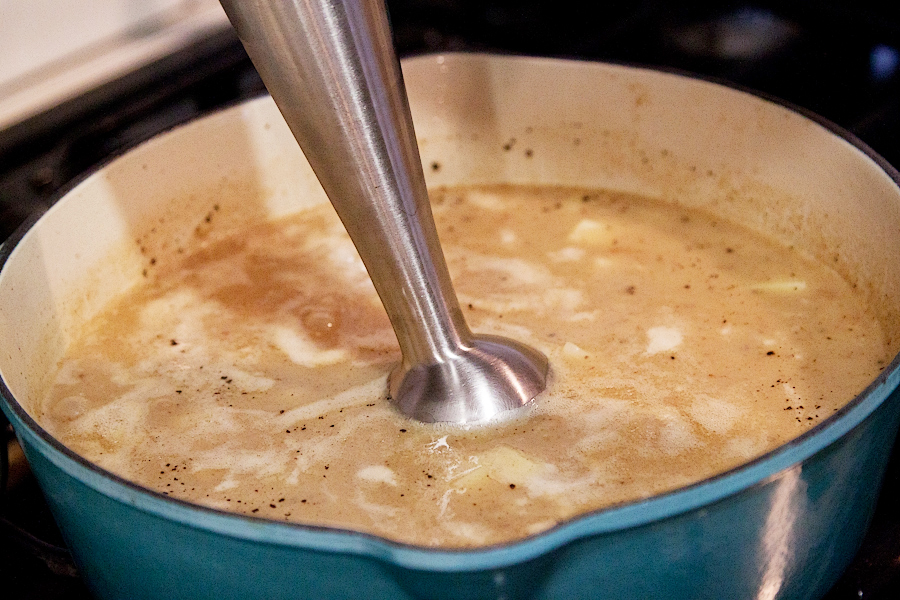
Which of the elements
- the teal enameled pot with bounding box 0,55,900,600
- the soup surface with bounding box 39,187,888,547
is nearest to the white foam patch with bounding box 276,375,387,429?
the soup surface with bounding box 39,187,888,547

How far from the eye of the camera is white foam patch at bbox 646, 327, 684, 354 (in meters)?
0.78

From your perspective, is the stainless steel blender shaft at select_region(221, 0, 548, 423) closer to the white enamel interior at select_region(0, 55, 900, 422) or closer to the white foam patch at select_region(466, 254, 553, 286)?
the white foam patch at select_region(466, 254, 553, 286)

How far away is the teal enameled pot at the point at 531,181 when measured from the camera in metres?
0.46

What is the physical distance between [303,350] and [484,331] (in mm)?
157

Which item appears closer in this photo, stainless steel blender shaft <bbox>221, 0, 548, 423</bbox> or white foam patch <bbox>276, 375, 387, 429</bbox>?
stainless steel blender shaft <bbox>221, 0, 548, 423</bbox>

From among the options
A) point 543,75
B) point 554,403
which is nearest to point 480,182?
point 543,75

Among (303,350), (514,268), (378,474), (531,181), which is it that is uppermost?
(531,181)

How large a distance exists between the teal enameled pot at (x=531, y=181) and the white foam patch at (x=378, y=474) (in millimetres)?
170

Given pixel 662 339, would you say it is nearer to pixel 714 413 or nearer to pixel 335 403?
pixel 714 413

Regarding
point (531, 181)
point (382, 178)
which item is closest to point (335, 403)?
point (382, 178)

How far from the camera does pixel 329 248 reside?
976 millimetres

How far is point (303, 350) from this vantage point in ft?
2.68

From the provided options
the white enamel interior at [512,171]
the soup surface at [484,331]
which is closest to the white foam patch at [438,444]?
the soup surface at [484,331]

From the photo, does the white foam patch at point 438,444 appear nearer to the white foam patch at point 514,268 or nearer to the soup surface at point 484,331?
the soup surface at point 484,331
